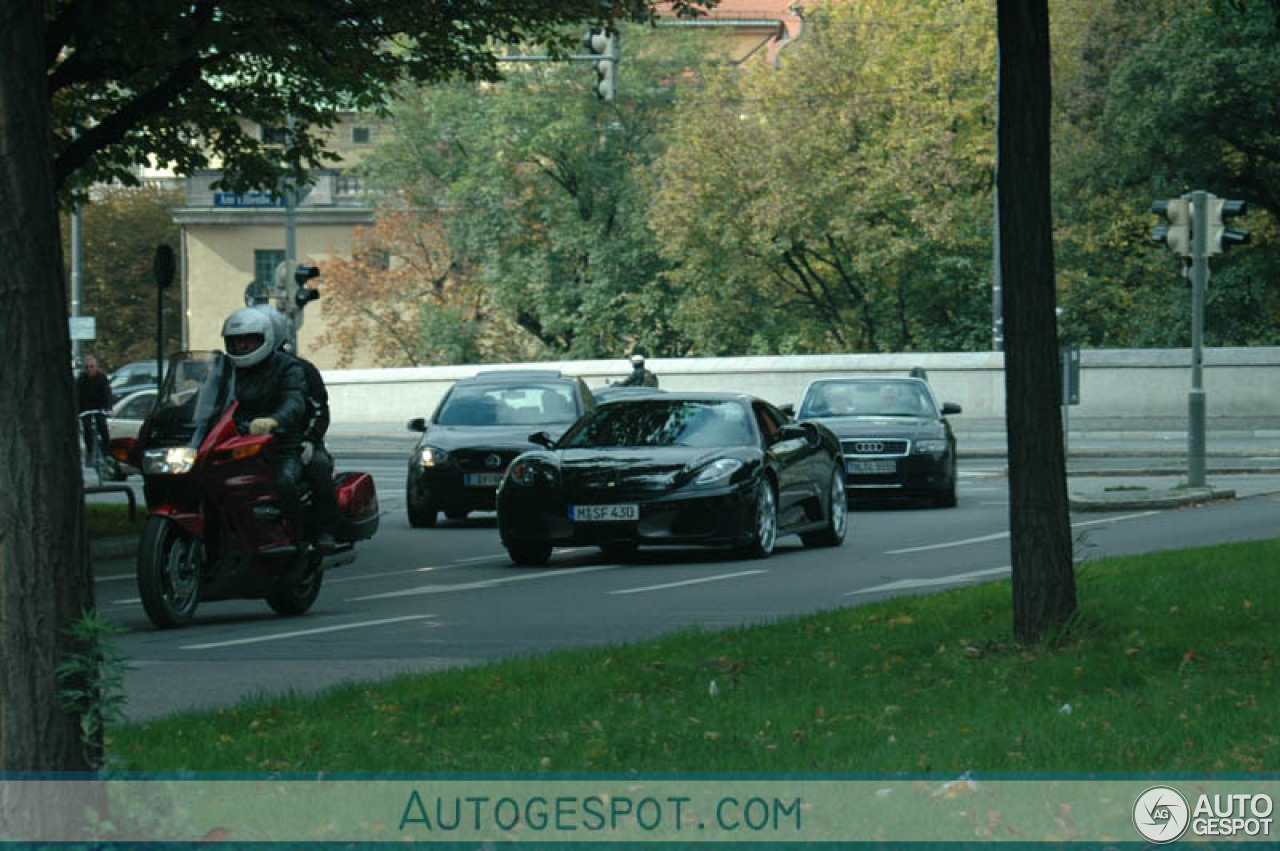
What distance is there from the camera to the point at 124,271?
80.3 m

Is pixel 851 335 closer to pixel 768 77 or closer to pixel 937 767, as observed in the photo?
pixel 768 77

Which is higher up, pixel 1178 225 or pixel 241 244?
pixel 241 244

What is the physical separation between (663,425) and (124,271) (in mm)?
66551

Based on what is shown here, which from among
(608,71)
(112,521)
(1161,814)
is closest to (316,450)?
(1161,814)

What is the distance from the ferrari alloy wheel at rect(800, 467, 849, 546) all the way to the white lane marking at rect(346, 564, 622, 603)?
2.58m

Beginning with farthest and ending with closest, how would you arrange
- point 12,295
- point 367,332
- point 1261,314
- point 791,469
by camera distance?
point 367,332
point 1261,314
point 791,469
point 12,295

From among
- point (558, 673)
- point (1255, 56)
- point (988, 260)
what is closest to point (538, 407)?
point (558, 673)

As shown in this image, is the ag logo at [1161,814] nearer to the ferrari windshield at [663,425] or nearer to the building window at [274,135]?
the ferrari windshield at [663,425]

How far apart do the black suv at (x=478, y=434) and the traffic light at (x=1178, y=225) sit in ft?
21.8

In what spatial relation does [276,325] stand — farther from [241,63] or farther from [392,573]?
[241,63]

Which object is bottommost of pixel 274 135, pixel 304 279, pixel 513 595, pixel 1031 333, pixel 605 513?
pixel 513 595

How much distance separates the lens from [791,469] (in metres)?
17.5

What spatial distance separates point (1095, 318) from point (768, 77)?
35.8 ft

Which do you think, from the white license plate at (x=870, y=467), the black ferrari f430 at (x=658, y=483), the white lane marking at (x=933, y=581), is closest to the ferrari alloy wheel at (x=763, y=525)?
the black ferrari f430 at (x=658, y=483)
